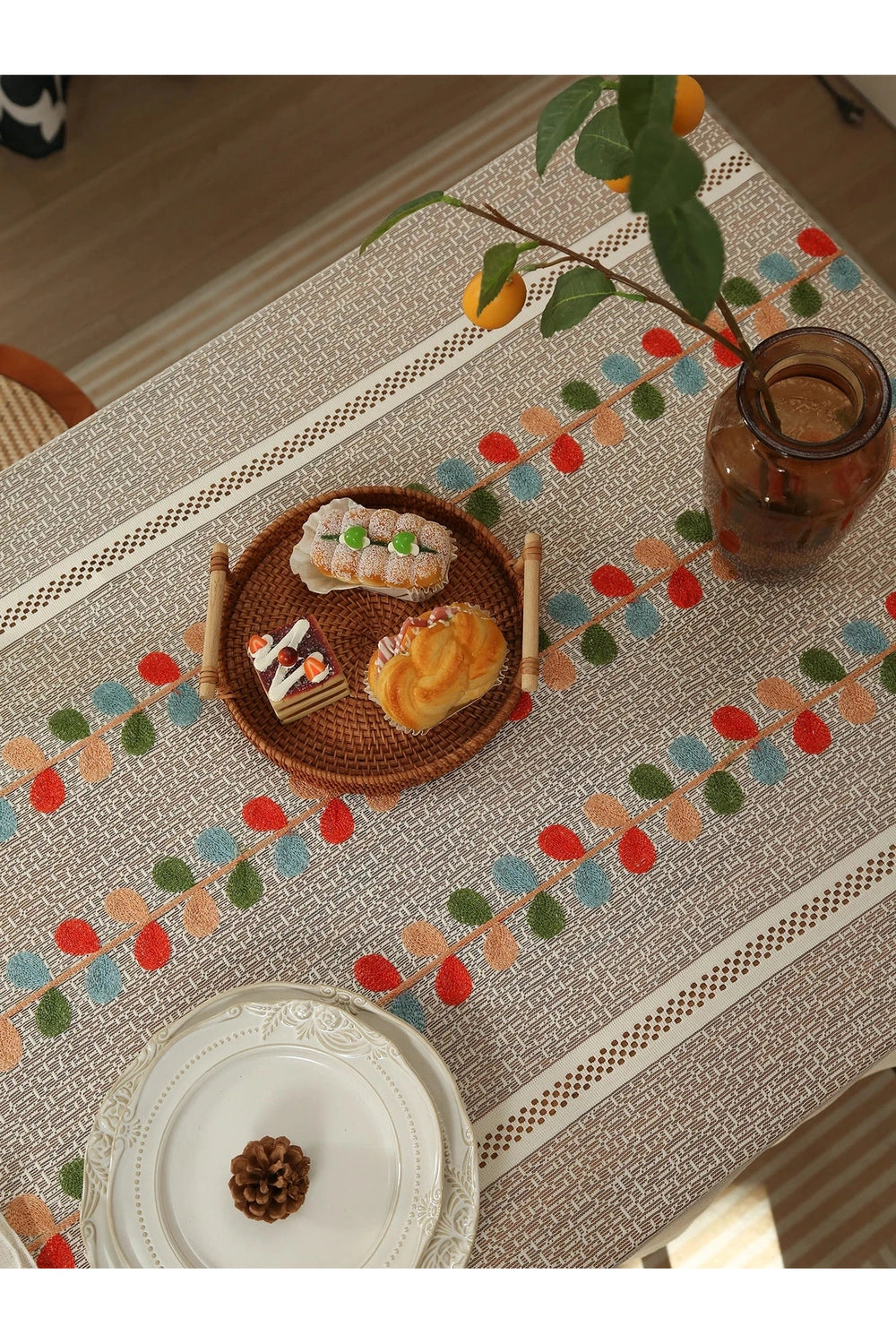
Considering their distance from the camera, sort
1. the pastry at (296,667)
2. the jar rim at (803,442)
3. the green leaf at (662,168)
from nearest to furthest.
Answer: the green leaf at (662,168) → the jar rim at (803,442) → the pastry at (296,667)

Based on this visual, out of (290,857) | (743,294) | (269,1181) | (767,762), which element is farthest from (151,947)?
(743,294)

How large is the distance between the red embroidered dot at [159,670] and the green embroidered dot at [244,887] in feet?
0.78

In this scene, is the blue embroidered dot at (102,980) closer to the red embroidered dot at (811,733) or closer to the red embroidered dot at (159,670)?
the red embroidered dot at (159,670)

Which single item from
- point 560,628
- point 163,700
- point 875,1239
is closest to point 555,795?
point 560,628

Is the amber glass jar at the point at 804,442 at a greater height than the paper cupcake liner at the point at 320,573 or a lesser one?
greater

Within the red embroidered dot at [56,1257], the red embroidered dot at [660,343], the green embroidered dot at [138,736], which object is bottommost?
the red embroidered dot at [56,1257]

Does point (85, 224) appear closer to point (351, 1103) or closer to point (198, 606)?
point (198, 606)

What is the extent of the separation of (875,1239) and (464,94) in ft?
7.96

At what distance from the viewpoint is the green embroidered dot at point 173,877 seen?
120cm

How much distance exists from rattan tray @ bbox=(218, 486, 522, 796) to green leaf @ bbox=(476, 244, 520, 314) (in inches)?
16.6

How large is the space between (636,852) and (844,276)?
78cm

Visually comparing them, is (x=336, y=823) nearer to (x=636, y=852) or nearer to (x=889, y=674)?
(x=636, y=852)

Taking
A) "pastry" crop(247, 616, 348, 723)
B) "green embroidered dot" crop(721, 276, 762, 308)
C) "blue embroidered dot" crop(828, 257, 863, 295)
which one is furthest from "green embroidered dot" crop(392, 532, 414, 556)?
"blue embroidered dot" crop(828, 257, 863, 295)

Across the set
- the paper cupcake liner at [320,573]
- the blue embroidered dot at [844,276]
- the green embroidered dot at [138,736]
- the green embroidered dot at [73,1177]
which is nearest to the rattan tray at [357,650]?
the paper cupcake liner at [320,573]
